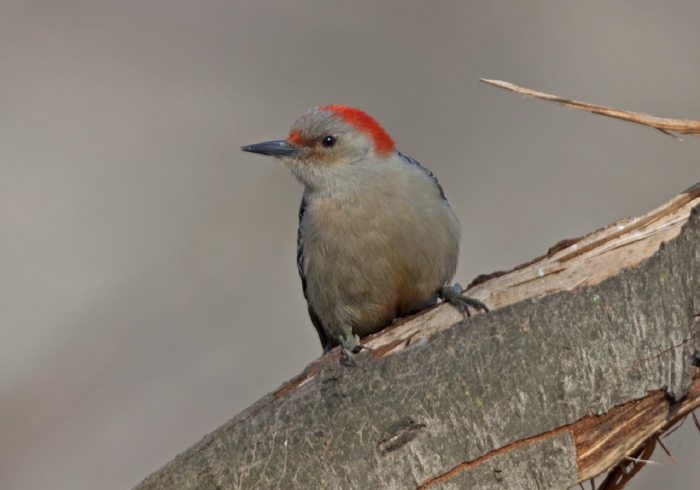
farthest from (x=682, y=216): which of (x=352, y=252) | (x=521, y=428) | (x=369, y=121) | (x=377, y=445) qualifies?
(x=369, y=121)

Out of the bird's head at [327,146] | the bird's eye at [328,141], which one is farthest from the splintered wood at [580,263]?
the bird's eye at [328,141]

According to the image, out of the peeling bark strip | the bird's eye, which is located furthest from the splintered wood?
the bird's eye

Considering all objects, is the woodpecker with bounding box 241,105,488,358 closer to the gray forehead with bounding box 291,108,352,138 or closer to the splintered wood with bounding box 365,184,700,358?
the gray forehead with bounding box 291,108,352,138

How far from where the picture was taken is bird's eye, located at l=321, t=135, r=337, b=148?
4.72 m

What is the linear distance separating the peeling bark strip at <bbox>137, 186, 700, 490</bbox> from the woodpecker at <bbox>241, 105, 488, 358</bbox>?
1.13 metres

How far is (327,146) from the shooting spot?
472cm

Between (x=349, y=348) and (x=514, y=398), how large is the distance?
1.15 meters

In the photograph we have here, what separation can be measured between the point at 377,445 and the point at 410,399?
217 mm

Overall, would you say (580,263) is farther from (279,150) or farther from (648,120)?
(279,150)

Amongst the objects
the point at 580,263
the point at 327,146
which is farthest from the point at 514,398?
the point at 327,146

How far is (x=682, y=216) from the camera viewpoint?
10.1ft

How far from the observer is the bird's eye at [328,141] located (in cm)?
472

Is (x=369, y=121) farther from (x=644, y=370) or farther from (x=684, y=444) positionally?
(x=684, y=444)

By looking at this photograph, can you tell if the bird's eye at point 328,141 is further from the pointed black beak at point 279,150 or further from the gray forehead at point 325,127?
the pointed black beak at point 279,150
